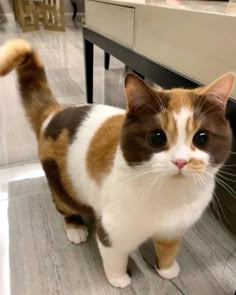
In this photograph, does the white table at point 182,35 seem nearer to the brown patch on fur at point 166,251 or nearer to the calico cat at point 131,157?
the calico cat at point 131,157

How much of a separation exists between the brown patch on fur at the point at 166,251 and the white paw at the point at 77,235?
0.85ft

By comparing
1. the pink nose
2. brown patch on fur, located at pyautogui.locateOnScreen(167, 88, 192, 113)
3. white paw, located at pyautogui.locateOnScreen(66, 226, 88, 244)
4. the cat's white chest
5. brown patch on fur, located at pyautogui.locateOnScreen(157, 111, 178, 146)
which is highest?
brown patch on fur, located at pyautogui.locateOnScreen(167, 88, 192, 113)

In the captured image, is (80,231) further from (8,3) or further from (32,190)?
(8,3)

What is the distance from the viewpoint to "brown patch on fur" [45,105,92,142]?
871 mm

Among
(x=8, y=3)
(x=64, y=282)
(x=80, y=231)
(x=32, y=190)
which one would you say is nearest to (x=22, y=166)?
(x=32, y=190)

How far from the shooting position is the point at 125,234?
2.33 feet

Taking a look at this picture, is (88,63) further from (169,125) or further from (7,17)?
(7,17)

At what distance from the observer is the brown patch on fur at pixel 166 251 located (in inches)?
31.6

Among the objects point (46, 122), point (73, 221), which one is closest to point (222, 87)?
point (46, 122)

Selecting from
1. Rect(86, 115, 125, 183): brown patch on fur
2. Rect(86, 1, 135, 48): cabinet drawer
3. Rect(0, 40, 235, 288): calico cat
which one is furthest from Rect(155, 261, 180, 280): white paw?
Rect(86, 1, 135, 48): cabinet drawer

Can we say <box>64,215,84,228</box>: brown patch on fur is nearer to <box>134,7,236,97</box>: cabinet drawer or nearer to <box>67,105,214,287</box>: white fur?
<box>67,105,214,287</box>: white fur

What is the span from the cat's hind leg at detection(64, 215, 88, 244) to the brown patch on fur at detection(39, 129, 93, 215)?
0.06 m

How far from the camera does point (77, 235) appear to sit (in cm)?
99

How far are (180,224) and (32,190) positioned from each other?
0.70 metres
